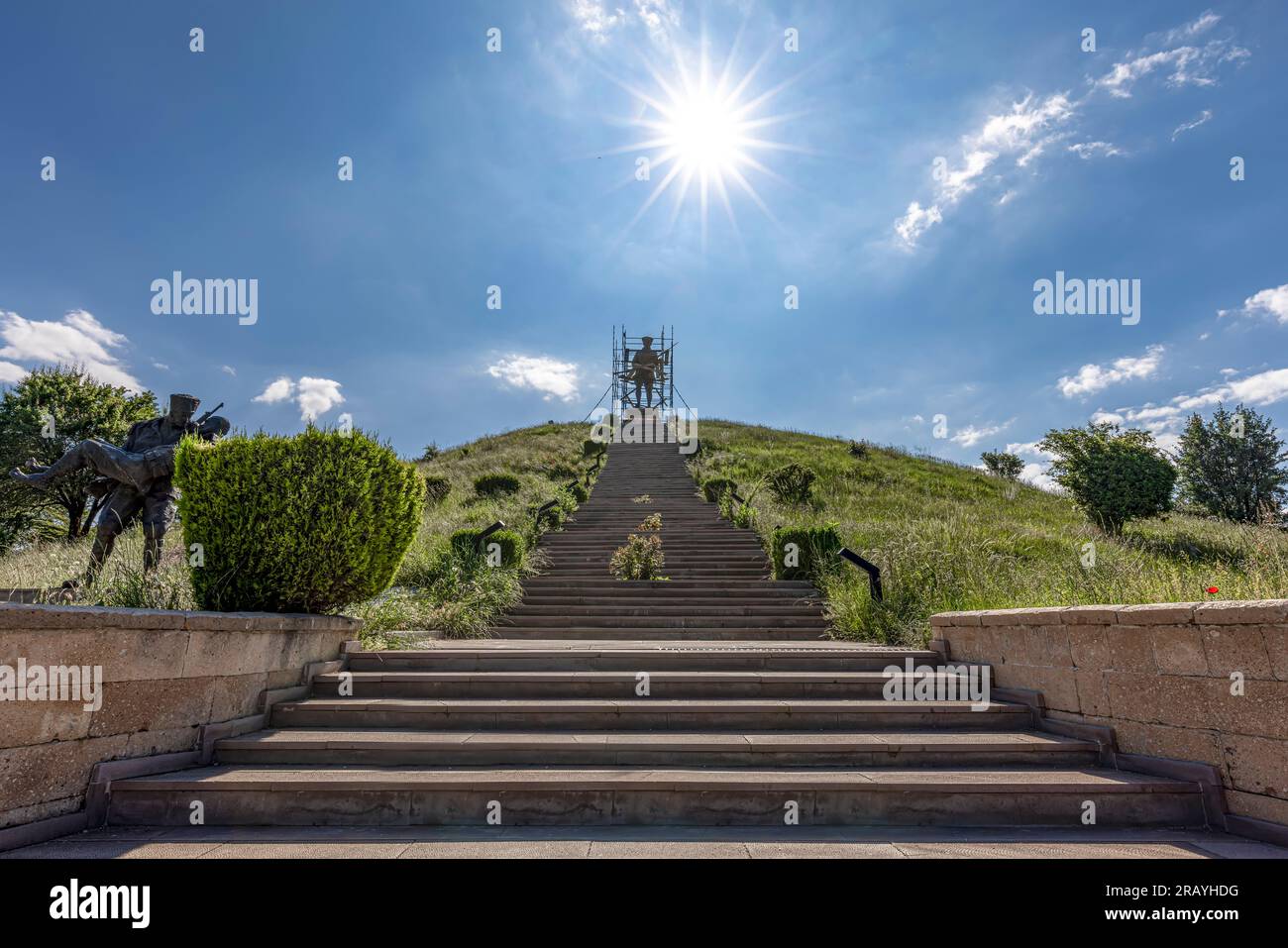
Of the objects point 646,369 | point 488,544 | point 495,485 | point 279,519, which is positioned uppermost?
point 646,369

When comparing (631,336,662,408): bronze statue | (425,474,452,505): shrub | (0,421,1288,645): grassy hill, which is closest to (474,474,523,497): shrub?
(0,421,1288,645): grassy hill

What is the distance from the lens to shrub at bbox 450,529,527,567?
1006cm

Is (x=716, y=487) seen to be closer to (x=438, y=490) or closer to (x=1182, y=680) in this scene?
(x=438, y=490)

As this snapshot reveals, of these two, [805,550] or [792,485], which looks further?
[792,485]

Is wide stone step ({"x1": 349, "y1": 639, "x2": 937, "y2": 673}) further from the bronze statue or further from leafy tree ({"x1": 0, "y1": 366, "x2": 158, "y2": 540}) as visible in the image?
the bronze statue

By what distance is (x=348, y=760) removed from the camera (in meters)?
3.94

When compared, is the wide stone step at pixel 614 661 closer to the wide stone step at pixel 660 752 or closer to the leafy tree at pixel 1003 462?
the wide stone step at pixel 660 752

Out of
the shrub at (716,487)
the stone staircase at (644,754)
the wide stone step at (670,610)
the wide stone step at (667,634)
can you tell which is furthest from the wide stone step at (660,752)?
the shrub at (716,487)

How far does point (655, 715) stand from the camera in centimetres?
447

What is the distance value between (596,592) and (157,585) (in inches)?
250

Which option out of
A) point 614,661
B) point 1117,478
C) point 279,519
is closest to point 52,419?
point 279,519

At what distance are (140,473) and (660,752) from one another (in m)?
5.96

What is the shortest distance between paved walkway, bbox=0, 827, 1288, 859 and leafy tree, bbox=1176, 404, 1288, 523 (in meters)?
18.2

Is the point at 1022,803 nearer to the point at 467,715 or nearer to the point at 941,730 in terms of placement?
the point at 941,730
